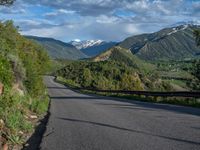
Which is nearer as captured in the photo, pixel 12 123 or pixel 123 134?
pixel 123 134

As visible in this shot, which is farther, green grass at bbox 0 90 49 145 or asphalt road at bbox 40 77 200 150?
green grass at bbox 0 90 49 145

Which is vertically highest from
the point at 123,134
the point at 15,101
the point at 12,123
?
the point at 15,101

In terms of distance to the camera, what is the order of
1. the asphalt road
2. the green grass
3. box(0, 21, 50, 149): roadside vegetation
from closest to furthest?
1. the asphalt road
2. the green grass
3. box(0, 21, 50, 149): roadside vegetation

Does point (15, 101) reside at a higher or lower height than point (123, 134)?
→ higher

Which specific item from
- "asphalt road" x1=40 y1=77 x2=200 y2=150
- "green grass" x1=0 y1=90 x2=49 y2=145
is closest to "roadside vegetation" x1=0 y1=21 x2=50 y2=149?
"green grass" x1=0 y1=90 x2=49 y2=145

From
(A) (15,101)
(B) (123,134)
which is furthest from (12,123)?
(B) (123,134)

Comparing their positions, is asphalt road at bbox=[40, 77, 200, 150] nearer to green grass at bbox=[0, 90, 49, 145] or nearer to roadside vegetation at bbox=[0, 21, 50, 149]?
green grass at bbox=[0, 90, 49, 145]

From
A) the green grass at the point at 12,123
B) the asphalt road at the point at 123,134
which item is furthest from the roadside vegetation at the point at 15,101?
the asphalt road at the point at 123,134

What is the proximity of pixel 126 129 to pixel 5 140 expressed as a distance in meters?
3.57

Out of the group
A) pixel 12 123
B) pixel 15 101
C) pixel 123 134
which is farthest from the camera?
pixel 15 101

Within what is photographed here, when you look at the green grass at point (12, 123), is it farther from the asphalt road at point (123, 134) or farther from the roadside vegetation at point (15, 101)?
the asphalt road at point (123, 134)

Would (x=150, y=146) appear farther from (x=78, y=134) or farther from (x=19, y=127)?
(x=19, y=127)

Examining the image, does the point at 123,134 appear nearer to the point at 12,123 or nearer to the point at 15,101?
the point at 12,123

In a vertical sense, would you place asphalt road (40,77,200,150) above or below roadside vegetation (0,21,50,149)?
below
